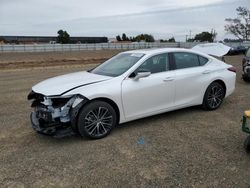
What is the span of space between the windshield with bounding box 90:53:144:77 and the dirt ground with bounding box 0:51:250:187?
1072 millimetres

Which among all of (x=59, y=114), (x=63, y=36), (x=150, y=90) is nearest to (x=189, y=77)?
(x=150, y=90)

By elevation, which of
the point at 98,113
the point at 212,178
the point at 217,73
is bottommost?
the point at 212,178

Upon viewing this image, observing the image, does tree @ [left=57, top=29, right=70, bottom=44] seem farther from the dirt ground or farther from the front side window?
the front side window

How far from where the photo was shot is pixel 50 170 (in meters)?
4.11

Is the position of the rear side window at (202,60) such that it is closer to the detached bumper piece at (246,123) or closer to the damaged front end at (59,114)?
the detached bumper piece at (246,123)

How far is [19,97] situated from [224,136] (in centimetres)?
605

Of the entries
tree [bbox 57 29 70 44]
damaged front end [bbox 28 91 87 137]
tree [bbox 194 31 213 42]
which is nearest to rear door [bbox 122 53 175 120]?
damaged front end [bbox 28 91 87 137]

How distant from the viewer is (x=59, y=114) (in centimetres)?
489

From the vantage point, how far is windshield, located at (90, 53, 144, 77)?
5.77 m

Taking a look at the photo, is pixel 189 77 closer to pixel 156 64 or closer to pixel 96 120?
pixel 156 64

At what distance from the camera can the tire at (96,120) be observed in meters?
4.96

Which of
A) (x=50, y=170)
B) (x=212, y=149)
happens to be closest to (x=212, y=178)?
(x=212, y=149)

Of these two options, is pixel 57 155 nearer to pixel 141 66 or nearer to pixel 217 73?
pixel 141 66

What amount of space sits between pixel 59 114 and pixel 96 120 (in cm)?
62
